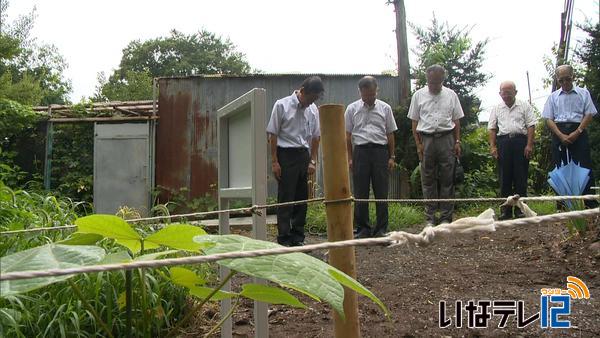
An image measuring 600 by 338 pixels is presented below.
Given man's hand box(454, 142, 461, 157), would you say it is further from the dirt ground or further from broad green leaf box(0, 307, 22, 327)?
broad green leaf box(0, 307, 22, 327)

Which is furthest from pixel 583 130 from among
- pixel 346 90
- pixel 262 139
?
Result: pixel 346 90

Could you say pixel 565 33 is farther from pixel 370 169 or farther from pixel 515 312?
pixel 515 312

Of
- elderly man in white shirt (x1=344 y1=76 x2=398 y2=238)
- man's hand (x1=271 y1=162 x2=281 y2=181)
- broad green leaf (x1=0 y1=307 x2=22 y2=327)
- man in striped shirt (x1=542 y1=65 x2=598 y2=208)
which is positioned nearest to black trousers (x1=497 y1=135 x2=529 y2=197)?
man in striped shirt (x1=542 y1=65 x2=598 y2=208)

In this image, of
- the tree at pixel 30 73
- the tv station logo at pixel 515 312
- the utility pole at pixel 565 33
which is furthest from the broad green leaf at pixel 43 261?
the tree at pixel 30 73

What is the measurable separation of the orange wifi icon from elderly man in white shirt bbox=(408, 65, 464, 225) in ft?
5.35

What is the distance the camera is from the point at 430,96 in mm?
4758

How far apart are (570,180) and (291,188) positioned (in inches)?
82.9

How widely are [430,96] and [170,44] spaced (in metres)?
30.1

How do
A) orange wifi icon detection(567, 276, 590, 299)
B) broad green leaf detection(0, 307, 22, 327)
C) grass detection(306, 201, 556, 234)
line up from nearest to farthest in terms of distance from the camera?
broad green leaf detection(0, 307, 22, 327) → orange wifi icon detection(567, 276, 590, 299) → grass detection(306, 201, 556, 234)

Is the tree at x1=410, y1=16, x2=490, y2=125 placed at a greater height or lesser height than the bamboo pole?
greater

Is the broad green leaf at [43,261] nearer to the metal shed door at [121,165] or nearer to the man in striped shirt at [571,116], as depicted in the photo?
the man in striped shirt at [571,116]

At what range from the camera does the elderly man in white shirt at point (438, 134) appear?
15.4 ft

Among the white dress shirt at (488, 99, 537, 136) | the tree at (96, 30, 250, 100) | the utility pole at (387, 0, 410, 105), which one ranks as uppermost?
the tree at (96, 30, 250, 100)

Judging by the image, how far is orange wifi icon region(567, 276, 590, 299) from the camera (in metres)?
2.70
